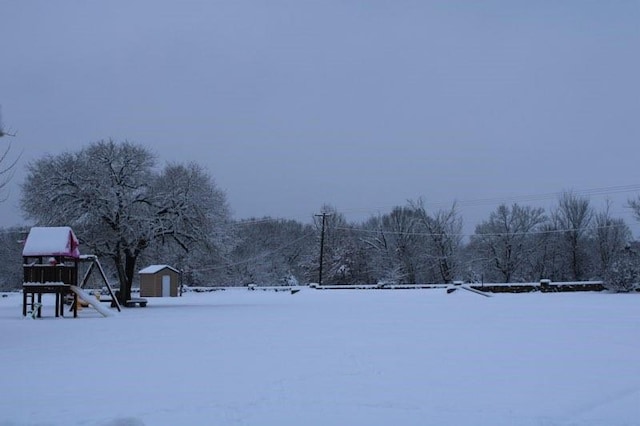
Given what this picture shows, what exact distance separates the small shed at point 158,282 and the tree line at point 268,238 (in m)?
2.30

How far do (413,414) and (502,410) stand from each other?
1087 mm

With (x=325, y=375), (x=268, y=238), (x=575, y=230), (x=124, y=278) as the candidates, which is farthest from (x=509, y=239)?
(x=325, y=375)

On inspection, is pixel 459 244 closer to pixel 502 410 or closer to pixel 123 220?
pixel 123 220

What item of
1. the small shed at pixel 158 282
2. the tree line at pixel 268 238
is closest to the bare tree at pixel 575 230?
the tree line at pixel 268 238

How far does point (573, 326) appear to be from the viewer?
1811 centimetres

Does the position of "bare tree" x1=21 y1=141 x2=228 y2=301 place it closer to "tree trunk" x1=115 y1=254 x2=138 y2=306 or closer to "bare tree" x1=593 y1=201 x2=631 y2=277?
"tree trunk" x1=115 y1=254 x2=138 y2=306

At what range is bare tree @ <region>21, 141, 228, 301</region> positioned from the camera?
31.8 meters

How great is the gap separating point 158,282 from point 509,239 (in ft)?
123

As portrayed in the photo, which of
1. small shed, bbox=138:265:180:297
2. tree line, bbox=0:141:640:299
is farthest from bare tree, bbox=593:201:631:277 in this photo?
small shed, bbox=138:265:180:297

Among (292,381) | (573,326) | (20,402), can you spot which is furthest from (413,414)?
(573,326)

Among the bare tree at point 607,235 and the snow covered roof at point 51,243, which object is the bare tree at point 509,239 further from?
the snow covered roof at point 51,243

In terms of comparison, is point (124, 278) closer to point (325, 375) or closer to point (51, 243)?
point (51, 243)

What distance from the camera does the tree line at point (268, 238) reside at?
1270 inches

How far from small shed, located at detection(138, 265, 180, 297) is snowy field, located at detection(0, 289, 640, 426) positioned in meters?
34.9
